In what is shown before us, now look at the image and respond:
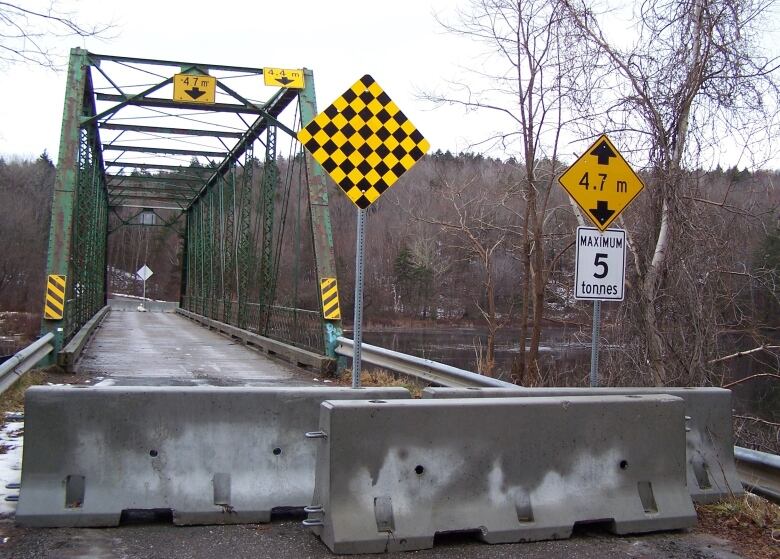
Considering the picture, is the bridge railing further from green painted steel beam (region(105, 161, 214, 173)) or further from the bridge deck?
green painted steel beam (region(105, 161, 214, 173))

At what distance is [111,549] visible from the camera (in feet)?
12.8

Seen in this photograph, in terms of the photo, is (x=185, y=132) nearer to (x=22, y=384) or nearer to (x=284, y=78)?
(x=284, y=78)

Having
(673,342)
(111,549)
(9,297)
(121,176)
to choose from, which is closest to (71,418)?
(111,549)

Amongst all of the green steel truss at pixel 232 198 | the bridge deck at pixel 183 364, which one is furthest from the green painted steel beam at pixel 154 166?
the bridge deck at pixel 183 364

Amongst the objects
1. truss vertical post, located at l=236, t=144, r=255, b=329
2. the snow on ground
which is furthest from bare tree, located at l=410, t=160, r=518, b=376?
the snow on ground

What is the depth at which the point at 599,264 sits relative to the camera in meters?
6.74

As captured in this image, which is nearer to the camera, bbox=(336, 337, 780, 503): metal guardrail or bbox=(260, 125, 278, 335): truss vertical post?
bbox=(336, 337, 780, 503): metal guardrail

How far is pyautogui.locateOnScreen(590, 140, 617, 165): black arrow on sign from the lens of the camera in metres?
6.88

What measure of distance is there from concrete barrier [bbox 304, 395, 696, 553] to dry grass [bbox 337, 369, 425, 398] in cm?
431

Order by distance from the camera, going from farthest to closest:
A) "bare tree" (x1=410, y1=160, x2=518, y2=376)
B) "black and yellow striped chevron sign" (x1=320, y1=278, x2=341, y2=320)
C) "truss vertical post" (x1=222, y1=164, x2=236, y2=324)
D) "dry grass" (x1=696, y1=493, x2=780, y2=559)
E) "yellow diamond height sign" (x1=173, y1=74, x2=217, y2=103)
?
1. "truss vertical post" (x1=222, y1=164, x2=236, y2=324)
2. "bare tree" (x1=410, y1=160, x2=518, y2=376)
3. "yellow diamond height sign" (x1=173, y1=74, x2=217, y2=103)
4. "black and yellow striped chevron sign" (x1=320, y1=278, x2=341, y2=320)
5. "dry grass" (x1=696, y1=493, x2=780, y2=559)

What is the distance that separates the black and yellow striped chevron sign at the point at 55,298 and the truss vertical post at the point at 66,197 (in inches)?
4.1

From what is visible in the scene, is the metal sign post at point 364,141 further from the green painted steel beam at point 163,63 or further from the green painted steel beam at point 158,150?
the green painted steel beam at point 158,150

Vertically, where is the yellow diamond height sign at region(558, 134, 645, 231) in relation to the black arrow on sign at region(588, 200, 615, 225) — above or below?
above

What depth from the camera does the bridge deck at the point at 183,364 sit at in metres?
11.5
